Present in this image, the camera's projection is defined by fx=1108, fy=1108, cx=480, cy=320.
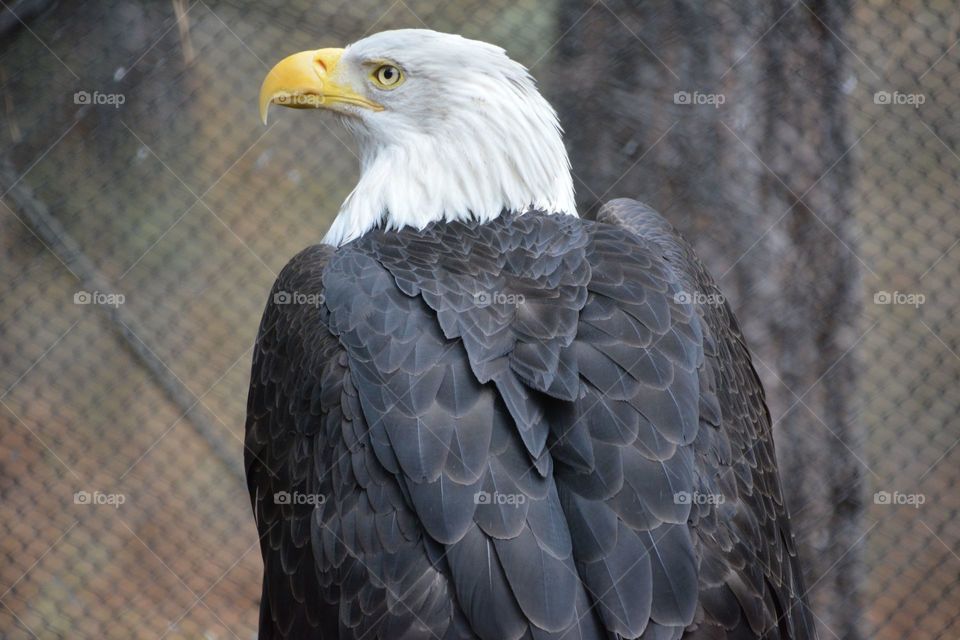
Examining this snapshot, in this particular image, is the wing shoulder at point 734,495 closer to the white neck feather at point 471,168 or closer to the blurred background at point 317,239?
the white neck feather at point 471,168

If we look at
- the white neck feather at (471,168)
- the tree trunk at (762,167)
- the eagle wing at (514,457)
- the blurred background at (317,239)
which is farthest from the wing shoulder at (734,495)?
the blurred background at (317,239)

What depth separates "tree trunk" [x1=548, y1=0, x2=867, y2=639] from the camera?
13.7ft

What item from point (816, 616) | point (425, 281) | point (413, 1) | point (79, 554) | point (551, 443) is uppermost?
point (413, 1)

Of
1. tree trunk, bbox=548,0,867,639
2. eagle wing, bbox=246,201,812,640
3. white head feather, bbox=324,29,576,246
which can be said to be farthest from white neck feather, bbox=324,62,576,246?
tree trunk, bbox=548,0,867,639

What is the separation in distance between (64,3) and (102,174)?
773mm

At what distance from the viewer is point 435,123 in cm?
342

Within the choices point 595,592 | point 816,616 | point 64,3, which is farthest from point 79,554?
point 595,592

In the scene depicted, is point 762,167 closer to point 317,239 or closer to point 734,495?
point 734,495

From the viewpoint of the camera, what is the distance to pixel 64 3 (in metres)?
4.77

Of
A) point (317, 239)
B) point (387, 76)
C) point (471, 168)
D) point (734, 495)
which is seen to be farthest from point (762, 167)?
point (317, 239)

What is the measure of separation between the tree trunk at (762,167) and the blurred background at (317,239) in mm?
10

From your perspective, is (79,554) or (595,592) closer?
(595,592)

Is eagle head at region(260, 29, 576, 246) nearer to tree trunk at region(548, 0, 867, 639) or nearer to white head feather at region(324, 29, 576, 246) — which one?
white head feather at region(324, 29, 576, 246)

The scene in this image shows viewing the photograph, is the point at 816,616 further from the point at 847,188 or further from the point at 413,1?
the point at 413,1
